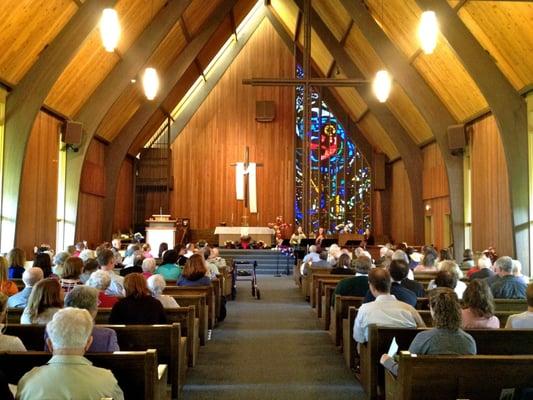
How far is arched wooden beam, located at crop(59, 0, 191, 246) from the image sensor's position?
482 inches

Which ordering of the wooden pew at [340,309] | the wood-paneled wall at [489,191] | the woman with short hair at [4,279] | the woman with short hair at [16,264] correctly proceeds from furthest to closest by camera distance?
the wood-paneled wall at [489,191] → the woman with short hair at [16,264] → the wooden pew at [340,309] → the woman with short hair at [4,279]

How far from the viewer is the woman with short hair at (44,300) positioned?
11.8 ft

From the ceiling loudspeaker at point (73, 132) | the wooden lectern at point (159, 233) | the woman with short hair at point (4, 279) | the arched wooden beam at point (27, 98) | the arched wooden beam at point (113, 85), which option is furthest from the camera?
the wooden lectern at point (159, 233)

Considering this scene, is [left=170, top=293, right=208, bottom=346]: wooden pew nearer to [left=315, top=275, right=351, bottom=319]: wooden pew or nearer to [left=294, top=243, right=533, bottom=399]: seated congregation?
[left=294, top=243, right=533, bottom=399]: seated congregation

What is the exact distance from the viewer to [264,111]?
67.8 feet

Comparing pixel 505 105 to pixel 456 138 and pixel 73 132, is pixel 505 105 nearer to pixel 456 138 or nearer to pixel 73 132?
pixel 456 138

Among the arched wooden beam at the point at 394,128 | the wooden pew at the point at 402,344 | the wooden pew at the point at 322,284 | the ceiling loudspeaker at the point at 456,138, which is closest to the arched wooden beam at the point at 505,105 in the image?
the ceiling loudspeaker at the point at 456,138

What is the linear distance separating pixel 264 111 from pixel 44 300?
687 inches

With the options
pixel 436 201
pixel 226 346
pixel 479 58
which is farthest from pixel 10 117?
pixel 436 201

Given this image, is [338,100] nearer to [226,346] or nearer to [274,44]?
[274,44]

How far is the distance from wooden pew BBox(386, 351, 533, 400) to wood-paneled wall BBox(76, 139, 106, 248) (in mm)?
11776

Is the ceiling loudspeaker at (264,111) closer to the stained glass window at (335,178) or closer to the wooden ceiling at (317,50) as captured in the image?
the stained glass window at (335,178)

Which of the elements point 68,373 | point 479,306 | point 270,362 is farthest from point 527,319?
point 68,373

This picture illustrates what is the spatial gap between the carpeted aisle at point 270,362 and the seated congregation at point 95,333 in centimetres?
28
